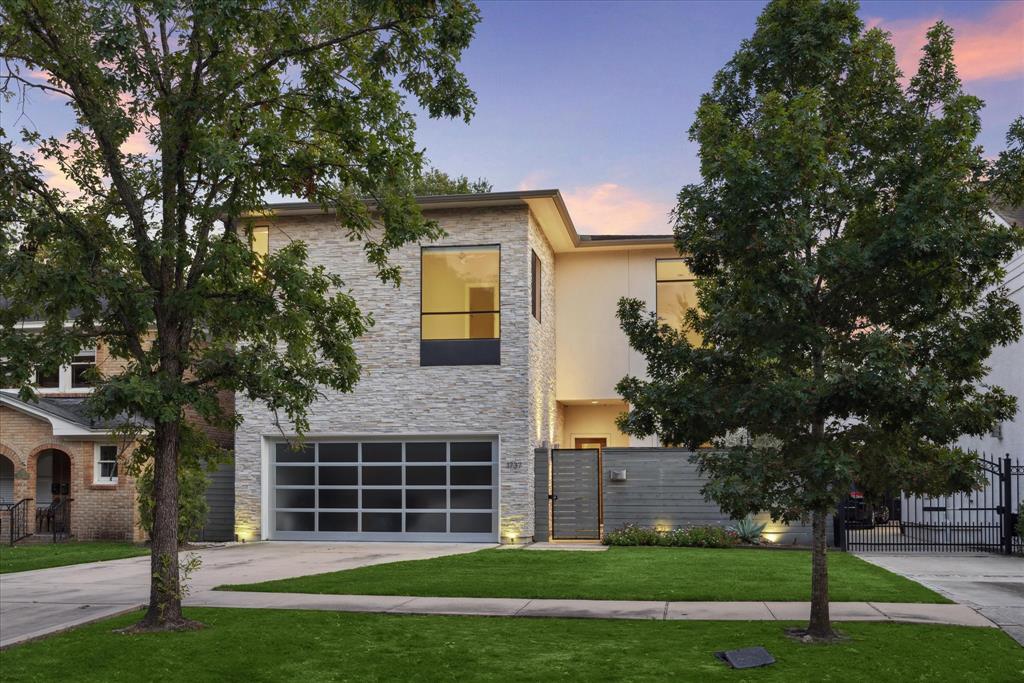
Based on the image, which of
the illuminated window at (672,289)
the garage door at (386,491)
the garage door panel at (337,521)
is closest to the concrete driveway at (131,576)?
the garage door at (386,491)

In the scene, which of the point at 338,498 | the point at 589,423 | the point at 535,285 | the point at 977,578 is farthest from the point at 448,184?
the point at 977,578

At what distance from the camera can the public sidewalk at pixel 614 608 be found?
12.3 metres

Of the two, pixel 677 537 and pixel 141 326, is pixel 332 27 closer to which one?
pixel 141 326

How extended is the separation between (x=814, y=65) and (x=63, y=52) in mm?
8202

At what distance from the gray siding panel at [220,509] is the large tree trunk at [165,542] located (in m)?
14.0

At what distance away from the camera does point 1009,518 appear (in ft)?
67.1

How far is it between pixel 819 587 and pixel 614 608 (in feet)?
11.0

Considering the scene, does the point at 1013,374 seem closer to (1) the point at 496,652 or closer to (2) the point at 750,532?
(2) the point at 750,532

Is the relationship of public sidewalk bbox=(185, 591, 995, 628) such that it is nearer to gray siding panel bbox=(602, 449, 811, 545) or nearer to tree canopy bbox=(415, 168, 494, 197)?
gray siding panel bbox=(602, 449, 811, 545)

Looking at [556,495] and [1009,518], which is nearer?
[1009,518]

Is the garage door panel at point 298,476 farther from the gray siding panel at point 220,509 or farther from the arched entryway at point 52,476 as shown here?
the arched entryway at point 52,476

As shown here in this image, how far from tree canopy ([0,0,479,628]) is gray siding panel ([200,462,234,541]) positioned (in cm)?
1373

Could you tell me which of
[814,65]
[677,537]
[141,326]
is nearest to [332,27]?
[141,326]

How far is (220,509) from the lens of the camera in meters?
25.7
